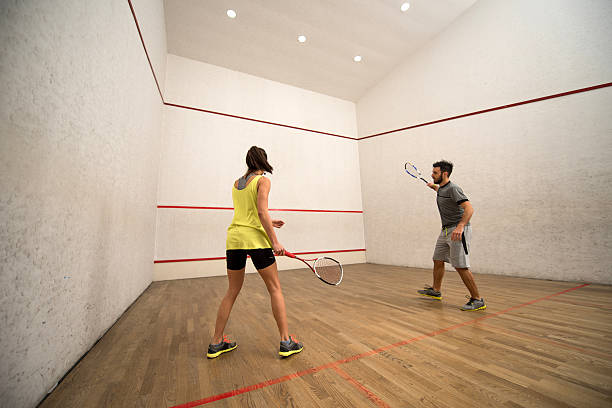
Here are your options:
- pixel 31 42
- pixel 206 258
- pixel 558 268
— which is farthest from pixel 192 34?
pixel 558 268

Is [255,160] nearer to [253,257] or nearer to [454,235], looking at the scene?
[253,257]

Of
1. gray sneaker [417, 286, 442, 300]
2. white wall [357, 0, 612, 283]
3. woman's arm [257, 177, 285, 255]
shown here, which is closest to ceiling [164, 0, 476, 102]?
white wall [357, 0, 612, 283]

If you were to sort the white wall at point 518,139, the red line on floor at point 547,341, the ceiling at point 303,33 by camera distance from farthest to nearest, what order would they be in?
the ceiling at point 303,33 → the white wall at point 518,139 → the red line on floor at point 547,341

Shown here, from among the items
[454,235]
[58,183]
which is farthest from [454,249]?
[58,183]

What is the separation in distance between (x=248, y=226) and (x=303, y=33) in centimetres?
454

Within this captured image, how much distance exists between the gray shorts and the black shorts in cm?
171

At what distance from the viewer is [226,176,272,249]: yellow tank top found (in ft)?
4.41

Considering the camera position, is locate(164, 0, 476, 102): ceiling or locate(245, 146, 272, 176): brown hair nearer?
locate(245, 146, 272, 176): brown hair

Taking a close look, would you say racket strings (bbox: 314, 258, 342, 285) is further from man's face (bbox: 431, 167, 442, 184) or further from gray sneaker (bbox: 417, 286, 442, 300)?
man's face (bbox: 431, 167, 442, 184)

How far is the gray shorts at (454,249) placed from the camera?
7.07 ft

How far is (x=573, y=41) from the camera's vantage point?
3447mm

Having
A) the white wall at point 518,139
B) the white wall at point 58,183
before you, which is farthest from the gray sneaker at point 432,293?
the white wall at point 58,183

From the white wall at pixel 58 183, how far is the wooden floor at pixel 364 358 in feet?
0.80

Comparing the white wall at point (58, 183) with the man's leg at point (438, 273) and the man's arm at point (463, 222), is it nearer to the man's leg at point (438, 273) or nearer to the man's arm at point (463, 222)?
the man's arm at point (463, 222)
